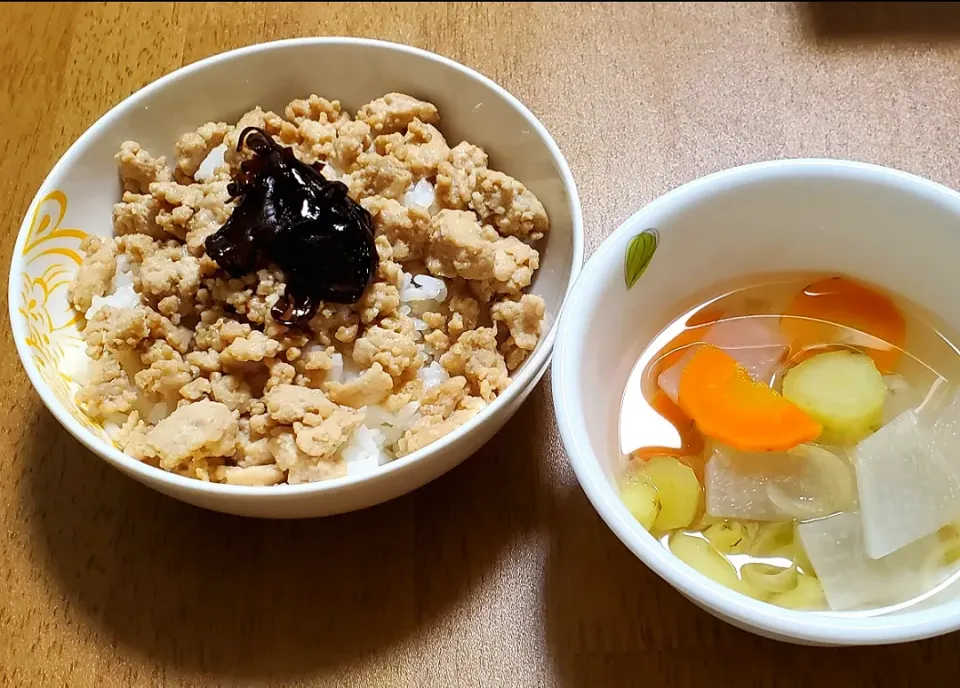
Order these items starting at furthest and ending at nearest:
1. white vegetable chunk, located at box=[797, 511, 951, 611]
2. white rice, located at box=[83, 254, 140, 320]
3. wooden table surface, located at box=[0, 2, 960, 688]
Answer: white rice, located at box=[83, 254, 140, 320], wooden table surface, located at box=[0, 2, 960, 688], white vegetable chunk, located at box=[797, 511, 951, 611]

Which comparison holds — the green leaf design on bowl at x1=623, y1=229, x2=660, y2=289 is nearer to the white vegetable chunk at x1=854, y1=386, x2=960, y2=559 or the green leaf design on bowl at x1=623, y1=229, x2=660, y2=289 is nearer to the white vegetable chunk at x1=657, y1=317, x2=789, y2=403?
the white vegetable chunk at x1=657, y1=317, x2=789, y2=403

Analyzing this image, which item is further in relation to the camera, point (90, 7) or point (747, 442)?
point (90, 7)

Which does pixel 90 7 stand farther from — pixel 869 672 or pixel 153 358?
pixel 869 672

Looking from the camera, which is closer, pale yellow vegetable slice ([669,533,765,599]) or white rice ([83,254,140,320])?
pale yellow vegetable slice ([669,533,765,599])

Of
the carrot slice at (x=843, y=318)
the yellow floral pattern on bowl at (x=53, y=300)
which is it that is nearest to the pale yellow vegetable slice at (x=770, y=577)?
the carrot slice at (x=843, y=318)

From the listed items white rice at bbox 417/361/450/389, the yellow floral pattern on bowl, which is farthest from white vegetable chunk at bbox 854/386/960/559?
the yellow floral pattern on bowl

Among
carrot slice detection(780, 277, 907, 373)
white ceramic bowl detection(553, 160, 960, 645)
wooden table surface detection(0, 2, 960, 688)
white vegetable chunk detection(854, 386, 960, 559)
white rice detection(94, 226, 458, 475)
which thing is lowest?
wooden table surface detection(0, 2, 960, 688)

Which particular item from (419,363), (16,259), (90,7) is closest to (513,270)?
(419,363)
